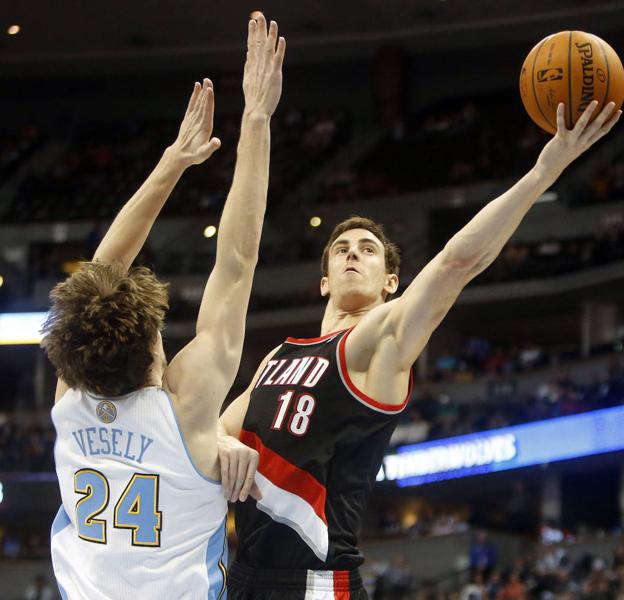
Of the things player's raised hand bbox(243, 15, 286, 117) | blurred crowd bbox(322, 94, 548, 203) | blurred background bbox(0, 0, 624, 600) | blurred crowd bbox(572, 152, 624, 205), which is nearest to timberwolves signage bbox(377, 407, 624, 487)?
blurred background bbox(0, 0, 624, 600)

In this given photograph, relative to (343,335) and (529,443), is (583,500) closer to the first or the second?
(529,443)

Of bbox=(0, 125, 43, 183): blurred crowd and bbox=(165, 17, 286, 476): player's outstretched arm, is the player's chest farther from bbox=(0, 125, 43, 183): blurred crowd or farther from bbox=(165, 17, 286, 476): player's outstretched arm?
bbox=(0, 125, 43, 183): blurred crowd

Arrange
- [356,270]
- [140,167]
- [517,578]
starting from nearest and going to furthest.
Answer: [356,270], [517,578], [140,167]

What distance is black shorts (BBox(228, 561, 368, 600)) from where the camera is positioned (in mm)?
4156

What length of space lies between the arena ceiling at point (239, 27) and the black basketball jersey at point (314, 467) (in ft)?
64.1

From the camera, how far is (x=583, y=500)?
2191cm

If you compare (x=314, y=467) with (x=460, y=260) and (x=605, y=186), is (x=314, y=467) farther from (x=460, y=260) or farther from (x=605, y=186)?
(x=605, y=186)

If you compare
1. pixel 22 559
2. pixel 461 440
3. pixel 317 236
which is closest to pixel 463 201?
pixel 317 236

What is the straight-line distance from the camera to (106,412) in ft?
10.9

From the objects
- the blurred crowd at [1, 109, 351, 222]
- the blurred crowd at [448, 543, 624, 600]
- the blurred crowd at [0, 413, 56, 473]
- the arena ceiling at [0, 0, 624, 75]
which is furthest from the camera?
the blurred crowd at [1, 109, 351, 222]

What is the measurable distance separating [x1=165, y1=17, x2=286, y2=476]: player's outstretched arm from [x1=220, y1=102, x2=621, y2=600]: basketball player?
84 centimetres

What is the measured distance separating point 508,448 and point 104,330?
16130 millimetres

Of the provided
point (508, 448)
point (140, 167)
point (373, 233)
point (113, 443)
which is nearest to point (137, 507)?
point (113, 443)

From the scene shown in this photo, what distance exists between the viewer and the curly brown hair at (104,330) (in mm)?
3234
